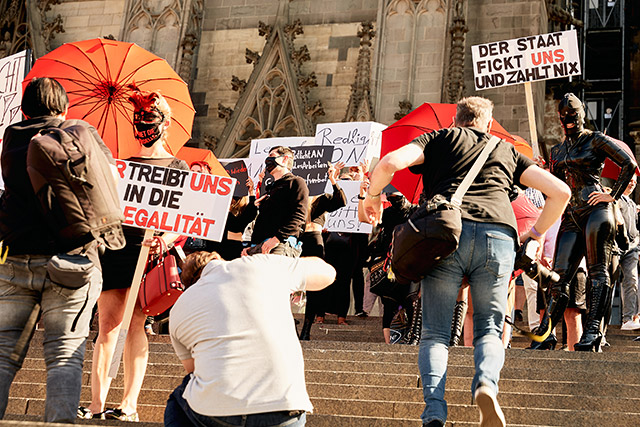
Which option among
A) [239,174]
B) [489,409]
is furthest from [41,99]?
[239,174]

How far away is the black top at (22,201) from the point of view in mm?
4473

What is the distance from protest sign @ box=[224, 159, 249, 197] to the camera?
11.3 metres

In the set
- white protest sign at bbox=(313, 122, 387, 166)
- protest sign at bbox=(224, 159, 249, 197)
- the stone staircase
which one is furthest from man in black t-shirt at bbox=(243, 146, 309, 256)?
white protest sign at bbox=(313, 122, 387, 166)

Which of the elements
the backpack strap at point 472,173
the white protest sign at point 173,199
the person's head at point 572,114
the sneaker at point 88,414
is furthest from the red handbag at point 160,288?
the person's head at point 572,114

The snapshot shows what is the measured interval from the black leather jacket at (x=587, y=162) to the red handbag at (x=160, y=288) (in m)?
3.44

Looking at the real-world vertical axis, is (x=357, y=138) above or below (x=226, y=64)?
below

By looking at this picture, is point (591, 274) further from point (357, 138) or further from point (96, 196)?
point (357, 138)

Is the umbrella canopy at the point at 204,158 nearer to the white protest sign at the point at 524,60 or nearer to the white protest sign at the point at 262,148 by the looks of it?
the white protest sign at the point at 262,148

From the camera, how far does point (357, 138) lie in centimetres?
1221

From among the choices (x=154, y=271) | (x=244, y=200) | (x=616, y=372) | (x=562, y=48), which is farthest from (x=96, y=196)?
(x=562, y=48)

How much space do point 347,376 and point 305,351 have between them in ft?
2.85

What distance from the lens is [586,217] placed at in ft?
23.9

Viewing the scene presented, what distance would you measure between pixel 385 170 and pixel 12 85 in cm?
624

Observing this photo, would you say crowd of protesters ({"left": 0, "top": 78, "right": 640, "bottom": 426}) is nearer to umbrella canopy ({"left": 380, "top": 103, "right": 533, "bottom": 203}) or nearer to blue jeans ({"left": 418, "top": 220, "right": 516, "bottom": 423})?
blue jeans ({"left": 418, "top": 220, "right": 516, "bottom": 423})
